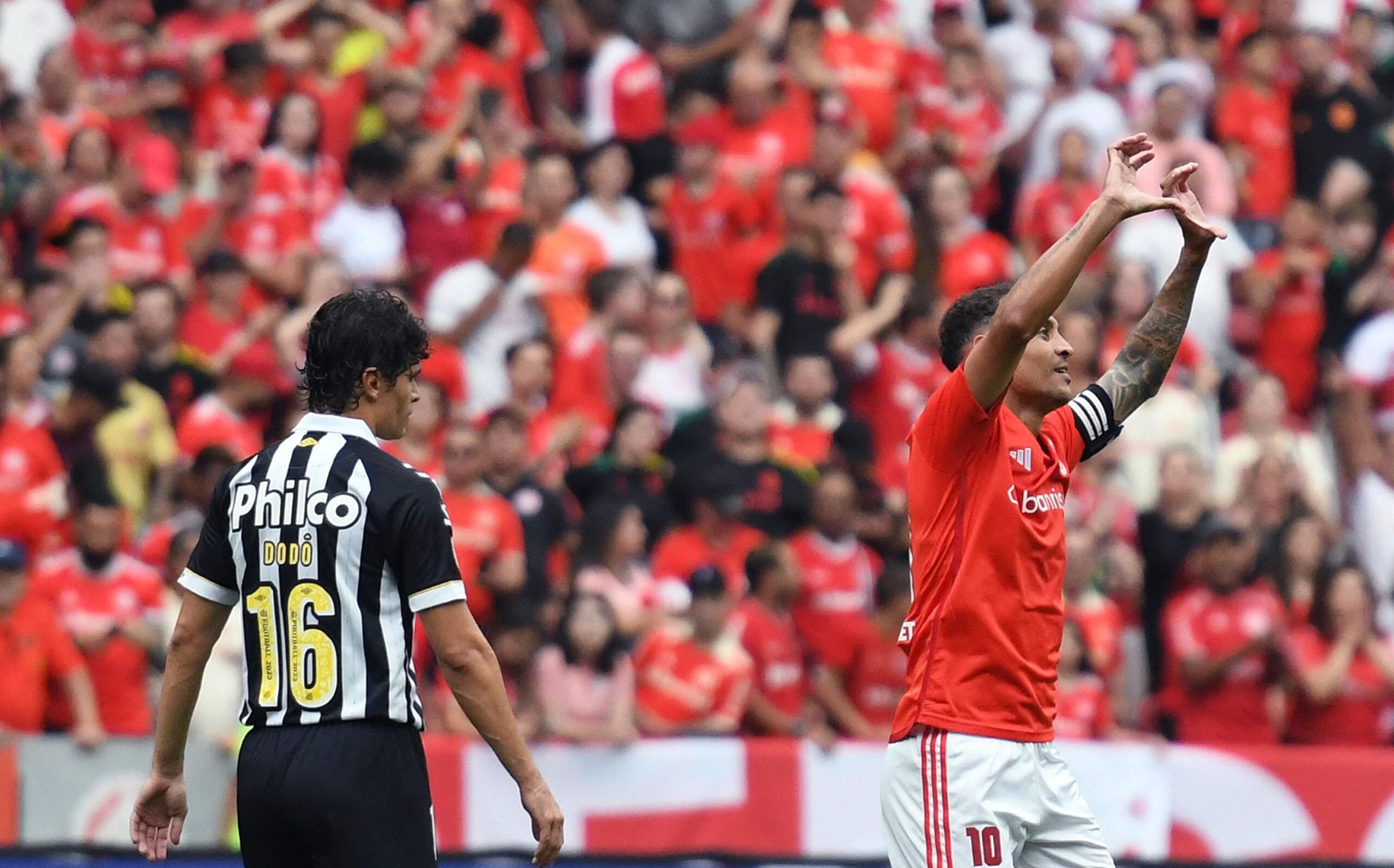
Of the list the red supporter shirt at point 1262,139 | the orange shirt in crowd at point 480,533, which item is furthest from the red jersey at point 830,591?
the red supporter shirt at point 1262,139

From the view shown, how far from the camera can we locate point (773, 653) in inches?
413

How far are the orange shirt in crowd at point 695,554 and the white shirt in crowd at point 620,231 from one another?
227 cm

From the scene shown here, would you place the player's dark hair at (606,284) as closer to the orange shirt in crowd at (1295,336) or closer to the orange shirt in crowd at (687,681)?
the orange shirt in crowd at (687,681)

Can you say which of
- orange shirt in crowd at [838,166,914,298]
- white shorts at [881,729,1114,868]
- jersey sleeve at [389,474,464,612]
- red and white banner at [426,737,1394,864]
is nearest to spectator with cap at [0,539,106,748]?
red and white banner at [426,737,1394,864]

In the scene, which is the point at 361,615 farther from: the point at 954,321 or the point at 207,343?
the point at 207,343

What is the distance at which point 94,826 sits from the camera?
9.51 meters

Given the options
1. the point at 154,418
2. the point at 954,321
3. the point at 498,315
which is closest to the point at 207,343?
the point at 154,418

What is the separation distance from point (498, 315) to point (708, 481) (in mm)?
1979

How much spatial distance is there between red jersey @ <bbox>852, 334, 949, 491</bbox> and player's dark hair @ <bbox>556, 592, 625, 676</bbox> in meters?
2.81

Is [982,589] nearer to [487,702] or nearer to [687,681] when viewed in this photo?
[487,702]

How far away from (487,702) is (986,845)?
143 cm

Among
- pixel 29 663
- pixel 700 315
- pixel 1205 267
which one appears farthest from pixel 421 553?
pixel 1205 267

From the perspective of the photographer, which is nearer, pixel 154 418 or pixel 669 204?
pixel 154 418

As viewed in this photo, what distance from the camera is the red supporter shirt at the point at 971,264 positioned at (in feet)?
43.7
